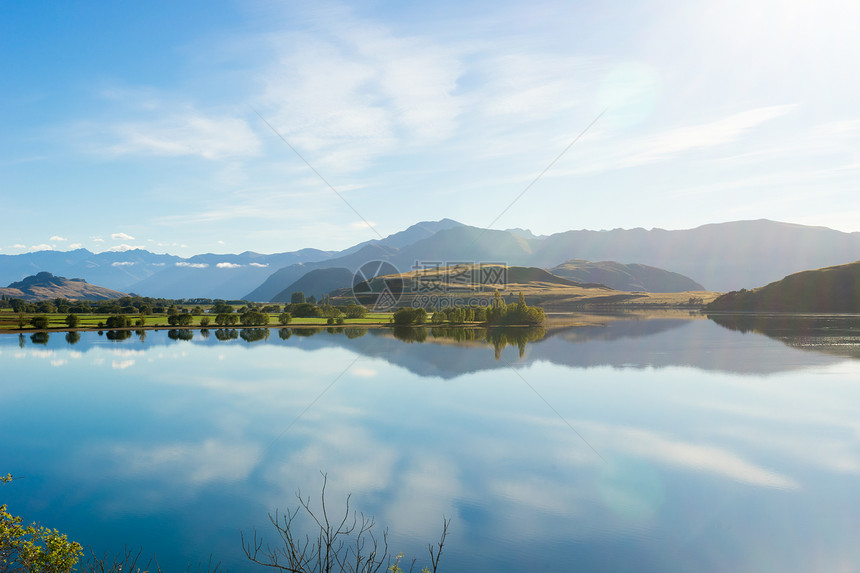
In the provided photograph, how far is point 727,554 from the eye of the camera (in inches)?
605

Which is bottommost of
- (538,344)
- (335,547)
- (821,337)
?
(335,547)

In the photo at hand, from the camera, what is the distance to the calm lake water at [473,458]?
16.3 meters

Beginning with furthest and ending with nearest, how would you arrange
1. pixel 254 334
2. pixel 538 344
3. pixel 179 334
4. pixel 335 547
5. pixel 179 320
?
pixel 179 320 → pixel 254 334 → pixel 179 334 → pixel 538 344 → pixel 335 547

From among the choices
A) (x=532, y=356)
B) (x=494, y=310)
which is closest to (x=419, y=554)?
A: (x=532, y=356)

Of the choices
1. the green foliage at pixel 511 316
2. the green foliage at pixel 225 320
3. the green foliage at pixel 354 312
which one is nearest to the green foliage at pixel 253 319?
the green foliage at pixel 225 320

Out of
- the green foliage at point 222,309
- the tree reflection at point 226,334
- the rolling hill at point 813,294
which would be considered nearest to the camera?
the tree reflection at point 226,334

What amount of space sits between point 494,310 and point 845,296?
432 ft

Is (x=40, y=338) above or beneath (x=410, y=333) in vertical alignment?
above

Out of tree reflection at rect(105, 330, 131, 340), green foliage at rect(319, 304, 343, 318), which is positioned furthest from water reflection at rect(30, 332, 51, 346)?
green foliage at rect(319, 304, 343, 318)

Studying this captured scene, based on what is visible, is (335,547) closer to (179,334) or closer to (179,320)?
(179,334)

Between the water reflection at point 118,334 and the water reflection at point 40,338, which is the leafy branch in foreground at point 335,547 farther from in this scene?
the water reflection at point 118,334

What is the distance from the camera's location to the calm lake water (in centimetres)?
1628

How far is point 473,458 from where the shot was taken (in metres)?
24.2

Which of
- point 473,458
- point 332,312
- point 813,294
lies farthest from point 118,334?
point 813,294
